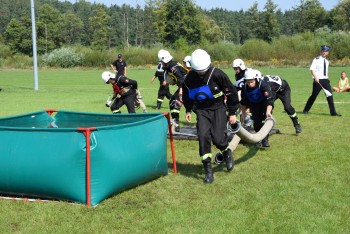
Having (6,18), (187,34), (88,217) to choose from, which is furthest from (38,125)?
(6,18)

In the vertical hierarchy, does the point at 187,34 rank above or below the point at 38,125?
above

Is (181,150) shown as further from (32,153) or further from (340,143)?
(32,153)

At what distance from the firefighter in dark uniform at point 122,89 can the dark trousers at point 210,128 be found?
17.4ft

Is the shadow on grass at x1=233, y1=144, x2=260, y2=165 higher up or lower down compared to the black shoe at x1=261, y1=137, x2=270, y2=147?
lower down

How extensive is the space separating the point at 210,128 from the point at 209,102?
0.43 m

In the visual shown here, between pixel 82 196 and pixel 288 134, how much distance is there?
6804 millimetres

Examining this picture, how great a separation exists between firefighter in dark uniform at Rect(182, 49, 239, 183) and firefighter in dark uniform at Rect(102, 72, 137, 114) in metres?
5.05

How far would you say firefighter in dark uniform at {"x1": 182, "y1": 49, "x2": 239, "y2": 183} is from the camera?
721cm

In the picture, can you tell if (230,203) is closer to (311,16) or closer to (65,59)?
(65,59)

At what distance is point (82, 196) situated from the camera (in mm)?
6074

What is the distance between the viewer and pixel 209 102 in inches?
290

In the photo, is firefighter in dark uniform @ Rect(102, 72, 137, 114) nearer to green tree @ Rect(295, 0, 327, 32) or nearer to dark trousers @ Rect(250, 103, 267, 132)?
dark trousers @ Rect(250, 103, 267, 132)

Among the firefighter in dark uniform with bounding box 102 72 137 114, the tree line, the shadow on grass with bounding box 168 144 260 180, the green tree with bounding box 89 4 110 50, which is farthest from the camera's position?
the green tree with bounding box 89 4 110 50

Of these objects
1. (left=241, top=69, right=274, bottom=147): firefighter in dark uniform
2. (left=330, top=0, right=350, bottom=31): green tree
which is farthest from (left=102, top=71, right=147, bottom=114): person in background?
(left=330, top=0, right=350, bottom=31): green tree
